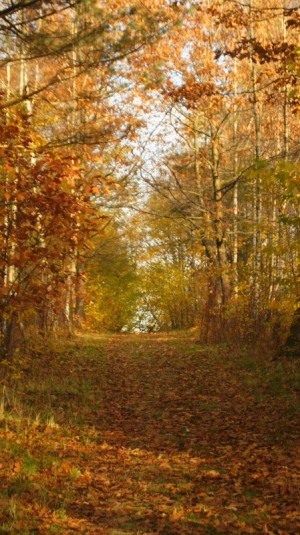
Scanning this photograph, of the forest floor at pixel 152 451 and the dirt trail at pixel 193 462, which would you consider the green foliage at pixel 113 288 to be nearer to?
the forest floor at pixel 152 451

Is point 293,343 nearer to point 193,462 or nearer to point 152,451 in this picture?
point 152,451

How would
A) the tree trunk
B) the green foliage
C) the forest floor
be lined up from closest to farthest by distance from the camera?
the forest floor, the tree trunk, the green foliage

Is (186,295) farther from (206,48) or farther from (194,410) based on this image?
(194,410)

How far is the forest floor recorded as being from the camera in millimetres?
4508

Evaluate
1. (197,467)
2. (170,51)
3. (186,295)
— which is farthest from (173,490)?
(186,295)

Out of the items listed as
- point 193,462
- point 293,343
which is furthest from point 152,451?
point 293,343

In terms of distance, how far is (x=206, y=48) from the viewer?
663 inches

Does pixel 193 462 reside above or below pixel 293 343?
below

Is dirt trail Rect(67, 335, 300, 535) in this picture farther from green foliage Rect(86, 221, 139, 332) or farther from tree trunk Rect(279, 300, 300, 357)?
green foliage Rect(86, 221, 139, 332)

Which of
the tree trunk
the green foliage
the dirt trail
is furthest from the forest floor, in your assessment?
the green foliage

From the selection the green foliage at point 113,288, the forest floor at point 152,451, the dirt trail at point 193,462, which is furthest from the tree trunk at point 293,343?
the green foliage at point 113,288

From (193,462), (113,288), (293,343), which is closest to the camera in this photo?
(193,462)

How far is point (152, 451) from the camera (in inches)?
254

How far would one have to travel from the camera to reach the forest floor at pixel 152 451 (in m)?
4.51
